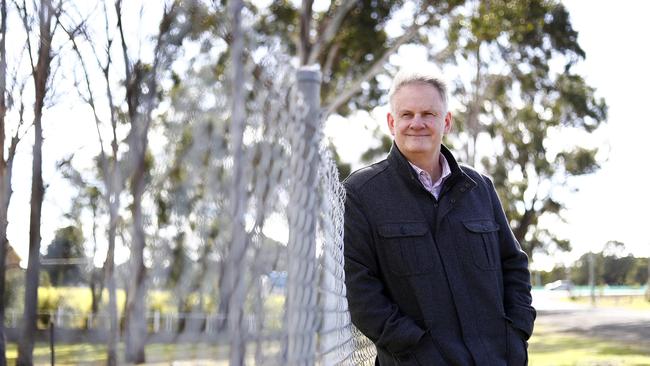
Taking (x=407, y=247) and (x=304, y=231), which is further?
(x=407, y=247)

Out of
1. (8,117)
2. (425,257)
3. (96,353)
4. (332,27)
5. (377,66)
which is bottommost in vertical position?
(96,353)

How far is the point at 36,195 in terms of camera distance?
0.88 meters

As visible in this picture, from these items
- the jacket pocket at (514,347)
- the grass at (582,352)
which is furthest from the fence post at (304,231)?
the grass at (582,352)

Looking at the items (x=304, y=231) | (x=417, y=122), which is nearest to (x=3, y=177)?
(x=304, y=231)

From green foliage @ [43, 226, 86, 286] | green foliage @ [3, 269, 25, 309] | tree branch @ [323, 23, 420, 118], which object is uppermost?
tree branch @ [323, 23, 420, 118]

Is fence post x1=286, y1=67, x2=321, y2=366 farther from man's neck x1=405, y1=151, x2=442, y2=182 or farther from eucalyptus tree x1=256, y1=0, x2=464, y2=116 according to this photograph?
eucalyptus tree x1=256, y1=0, x2=464, y2=116

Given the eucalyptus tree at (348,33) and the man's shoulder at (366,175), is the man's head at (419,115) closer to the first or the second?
the man's shoulder at (366,175)

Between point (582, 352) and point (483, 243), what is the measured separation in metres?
13.6

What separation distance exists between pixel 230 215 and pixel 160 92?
165mm

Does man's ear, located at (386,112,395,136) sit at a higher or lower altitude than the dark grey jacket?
higher

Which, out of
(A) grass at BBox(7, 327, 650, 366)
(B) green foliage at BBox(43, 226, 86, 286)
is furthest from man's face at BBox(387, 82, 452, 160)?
(B) green foliage at BBox(43, 226, 86, 286)

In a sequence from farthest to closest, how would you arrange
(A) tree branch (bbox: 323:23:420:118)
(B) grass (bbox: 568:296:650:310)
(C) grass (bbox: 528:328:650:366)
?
(B) grass (bbox: 568:296:650:310), (A) tree branch (bbox: 323:23:420:118), (C) grass (bbox: 528:328:650:366)

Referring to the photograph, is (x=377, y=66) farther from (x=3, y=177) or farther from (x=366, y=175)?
(x=3, y=177)

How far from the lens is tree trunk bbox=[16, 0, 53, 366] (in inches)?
32.8
